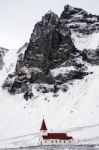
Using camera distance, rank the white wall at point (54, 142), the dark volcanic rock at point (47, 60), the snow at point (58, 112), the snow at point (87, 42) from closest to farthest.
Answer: the white wall at point (54, 142) → the snow at point (58, 112) → the dark volcanic rock at point (47, 60) → the snow at point (87, 42)

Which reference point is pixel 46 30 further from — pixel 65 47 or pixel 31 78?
pixel 31 78

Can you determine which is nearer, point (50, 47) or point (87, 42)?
point (50, 47)

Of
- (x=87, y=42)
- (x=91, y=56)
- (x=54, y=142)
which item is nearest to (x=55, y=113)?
(x=54, y=142)

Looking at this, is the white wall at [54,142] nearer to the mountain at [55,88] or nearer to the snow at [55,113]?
the mountain at [55,88]

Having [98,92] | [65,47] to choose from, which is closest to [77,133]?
[98,92]

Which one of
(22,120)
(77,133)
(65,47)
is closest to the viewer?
(77,133)

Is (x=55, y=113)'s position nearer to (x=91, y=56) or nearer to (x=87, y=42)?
(x=91, y=56)

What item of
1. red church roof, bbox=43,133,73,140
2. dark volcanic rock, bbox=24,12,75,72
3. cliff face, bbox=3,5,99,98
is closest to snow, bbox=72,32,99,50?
cliff face, bbox=3,5,99,98

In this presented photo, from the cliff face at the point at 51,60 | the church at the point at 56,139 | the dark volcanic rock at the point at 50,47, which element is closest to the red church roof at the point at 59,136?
the church at the point at 56,139
